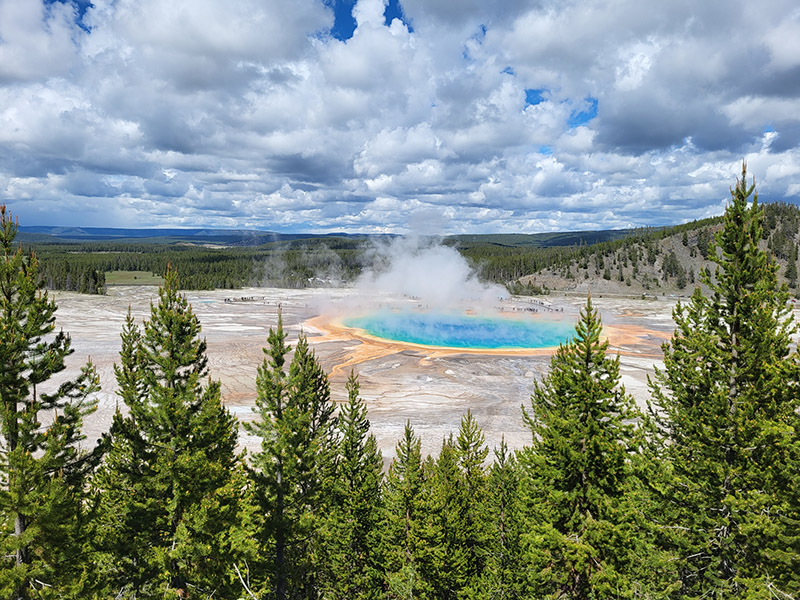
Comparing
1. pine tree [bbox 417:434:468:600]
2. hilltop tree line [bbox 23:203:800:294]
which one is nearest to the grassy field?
hilltop tree line [bbox 23:203:800:294]

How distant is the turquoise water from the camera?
70.4m

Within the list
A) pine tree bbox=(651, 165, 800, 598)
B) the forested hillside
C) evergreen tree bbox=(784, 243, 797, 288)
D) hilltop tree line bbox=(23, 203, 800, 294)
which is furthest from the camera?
the forested hillside

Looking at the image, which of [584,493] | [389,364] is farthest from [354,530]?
[389,364]

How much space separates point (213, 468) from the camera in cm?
1364

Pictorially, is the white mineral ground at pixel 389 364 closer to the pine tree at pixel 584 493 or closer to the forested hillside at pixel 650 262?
the pine tree at pixel 584 493

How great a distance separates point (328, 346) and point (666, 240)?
155m

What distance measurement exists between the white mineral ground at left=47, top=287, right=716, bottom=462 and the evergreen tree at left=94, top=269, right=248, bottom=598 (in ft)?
45.5

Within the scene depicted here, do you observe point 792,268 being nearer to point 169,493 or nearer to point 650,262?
point 650,262

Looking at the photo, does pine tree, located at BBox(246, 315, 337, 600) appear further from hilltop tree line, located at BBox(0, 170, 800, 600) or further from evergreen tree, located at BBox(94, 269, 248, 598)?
evergreen tree, located at BBox(94, 269, 248, 598)

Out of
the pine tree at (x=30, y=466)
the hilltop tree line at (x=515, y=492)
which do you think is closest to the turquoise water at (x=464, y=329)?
the hilltop tree line at (x=515, y=492)

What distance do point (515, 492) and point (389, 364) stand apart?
38184mm

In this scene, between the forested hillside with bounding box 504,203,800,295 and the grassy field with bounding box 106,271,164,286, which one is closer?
the forested hillside with bounding box 504,203,800,295

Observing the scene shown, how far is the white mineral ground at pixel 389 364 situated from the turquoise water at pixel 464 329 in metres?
5.68

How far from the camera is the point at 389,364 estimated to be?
54.6 meters
